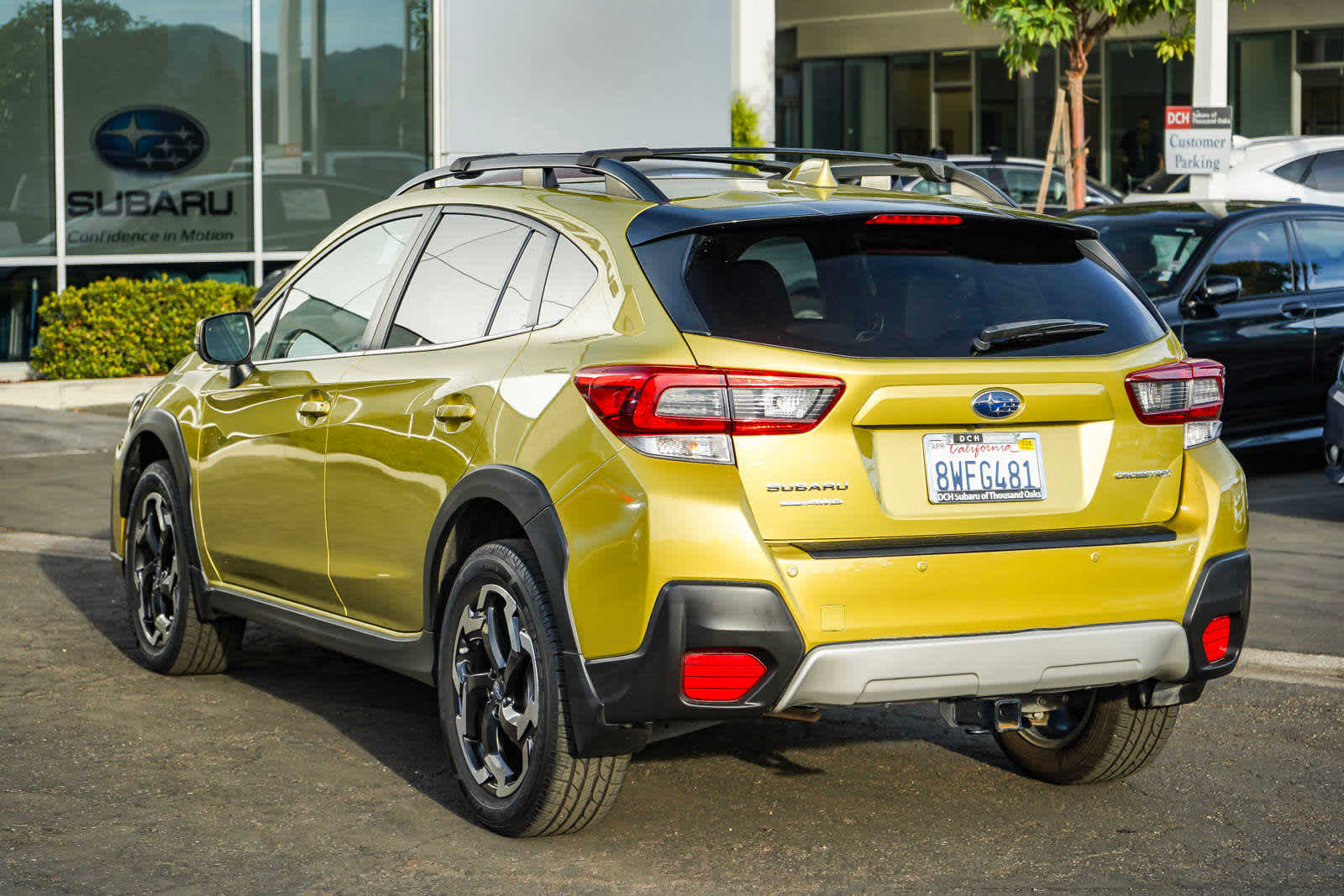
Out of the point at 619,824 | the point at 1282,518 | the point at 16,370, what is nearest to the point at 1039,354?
the point at 619,824

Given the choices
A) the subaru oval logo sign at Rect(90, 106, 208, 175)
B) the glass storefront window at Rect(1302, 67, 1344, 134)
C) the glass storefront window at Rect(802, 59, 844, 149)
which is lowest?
the subaru oval logo sign at Rect(90, 106, 208, 175)

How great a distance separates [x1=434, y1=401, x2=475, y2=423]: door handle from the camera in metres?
4.95

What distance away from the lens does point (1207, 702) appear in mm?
6438

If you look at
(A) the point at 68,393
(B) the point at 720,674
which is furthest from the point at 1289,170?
(B) the point at 720,674

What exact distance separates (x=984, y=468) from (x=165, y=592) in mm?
3516

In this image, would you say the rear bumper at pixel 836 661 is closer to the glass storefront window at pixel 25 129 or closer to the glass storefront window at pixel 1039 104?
the glass storefront window at pixel 25 129

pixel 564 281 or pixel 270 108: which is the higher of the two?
pixel 270 108

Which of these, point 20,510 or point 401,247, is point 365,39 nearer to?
point 20,510

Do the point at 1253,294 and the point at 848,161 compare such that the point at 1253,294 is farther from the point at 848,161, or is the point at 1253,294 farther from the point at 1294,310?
the point at 848,161

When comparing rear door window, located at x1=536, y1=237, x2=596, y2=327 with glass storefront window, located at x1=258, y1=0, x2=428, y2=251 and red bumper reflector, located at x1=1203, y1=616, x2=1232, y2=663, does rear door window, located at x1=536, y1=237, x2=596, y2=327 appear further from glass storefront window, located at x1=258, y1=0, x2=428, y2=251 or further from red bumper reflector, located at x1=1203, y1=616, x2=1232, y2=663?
glass storefront window, located at x1=258, y1=0, x2=428, y2=251

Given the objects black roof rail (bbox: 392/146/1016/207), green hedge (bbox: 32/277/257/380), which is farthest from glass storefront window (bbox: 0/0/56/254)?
black roof rail (bbox: 392/146/1016/207)

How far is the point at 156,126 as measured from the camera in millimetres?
17297

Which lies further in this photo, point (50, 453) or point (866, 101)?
point (866, 101)

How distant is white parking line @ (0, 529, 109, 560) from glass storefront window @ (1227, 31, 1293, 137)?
28.2 metres
